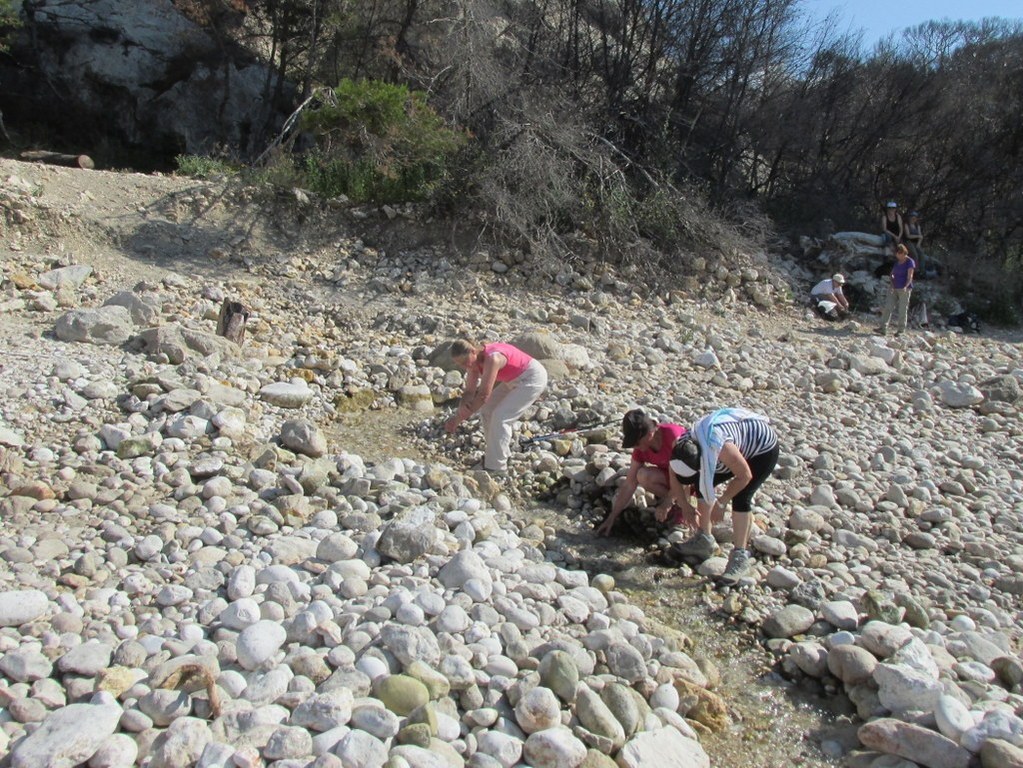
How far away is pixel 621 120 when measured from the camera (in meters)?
12.2

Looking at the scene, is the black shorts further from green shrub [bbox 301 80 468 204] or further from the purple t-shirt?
green shrub [bbox 301 80 468 204]

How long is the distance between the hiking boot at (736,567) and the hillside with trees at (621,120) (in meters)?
5.82

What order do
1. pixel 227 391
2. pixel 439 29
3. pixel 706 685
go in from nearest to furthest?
pixel 706 685
pixel 227 391
pixel 439 29

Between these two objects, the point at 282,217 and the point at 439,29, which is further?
the point at 439,29

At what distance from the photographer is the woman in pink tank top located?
5.59 meters

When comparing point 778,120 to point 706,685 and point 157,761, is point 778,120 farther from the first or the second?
point 157,761

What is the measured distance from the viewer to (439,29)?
1282 cm

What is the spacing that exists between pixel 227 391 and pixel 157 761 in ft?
11.4

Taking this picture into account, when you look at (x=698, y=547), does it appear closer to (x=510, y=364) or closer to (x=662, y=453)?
(x=662, y=453)

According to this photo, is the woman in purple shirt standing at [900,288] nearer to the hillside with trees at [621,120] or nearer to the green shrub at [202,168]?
the hillside with trees at [621,120]

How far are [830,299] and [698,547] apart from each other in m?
6.95

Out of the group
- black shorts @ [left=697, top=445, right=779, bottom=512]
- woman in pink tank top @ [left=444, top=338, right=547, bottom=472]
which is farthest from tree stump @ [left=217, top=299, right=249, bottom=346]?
black shorts @ [left=697, top=445, right=779, bottom=512]

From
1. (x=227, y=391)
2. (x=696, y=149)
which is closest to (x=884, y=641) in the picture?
(x=227, y=391)

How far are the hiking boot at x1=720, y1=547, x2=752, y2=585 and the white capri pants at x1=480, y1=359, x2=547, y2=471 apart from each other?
1642 mm
